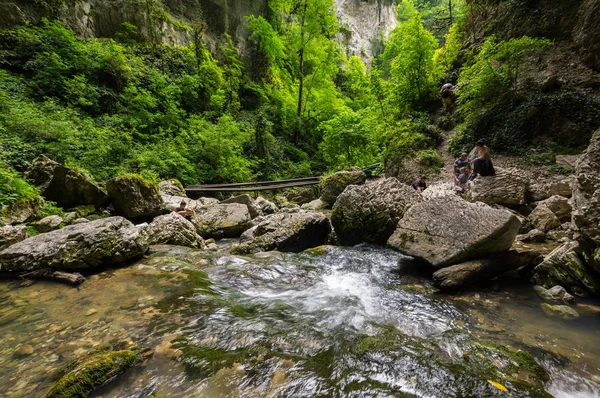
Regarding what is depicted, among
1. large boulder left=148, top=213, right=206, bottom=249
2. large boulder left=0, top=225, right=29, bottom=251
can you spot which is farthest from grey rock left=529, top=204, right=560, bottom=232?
large boulder left=0, top=225, right=29, bottom=251

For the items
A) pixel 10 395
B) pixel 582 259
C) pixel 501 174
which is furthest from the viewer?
pixel 501 174

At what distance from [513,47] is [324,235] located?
9313 millimetres

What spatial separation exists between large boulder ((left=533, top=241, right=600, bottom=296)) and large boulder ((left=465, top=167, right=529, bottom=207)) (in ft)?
9.82

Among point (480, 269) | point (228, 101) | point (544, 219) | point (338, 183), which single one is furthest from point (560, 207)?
point (228, 101)

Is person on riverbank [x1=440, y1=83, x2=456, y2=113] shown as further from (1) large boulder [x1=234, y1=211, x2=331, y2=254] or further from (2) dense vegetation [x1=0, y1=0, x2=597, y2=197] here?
(1) large boulder [x1=234, y1=211, x2=331, y2=254]

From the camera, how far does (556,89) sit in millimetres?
9109

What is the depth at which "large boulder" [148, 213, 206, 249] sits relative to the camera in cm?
574

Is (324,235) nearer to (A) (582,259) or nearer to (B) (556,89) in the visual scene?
(A) (582,259)

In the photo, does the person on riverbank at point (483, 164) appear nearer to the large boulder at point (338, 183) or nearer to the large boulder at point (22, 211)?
the large boulder at point (338, 183)

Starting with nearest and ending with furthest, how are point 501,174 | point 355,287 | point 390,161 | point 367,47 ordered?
point 355,287
point 501,174
point 390,161
point 367,47

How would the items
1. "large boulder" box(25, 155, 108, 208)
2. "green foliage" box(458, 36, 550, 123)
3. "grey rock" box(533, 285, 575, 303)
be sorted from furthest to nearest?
"green foliage" box(458, 36, 550, 123)
"large boulder" box(25, 155, 108, 208)
"grey rock" box(533, 285, 575, 303)

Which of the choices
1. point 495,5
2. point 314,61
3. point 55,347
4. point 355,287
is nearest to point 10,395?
point 55,347

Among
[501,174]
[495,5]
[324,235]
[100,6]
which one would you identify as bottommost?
[324,235]

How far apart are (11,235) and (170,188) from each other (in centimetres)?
652
